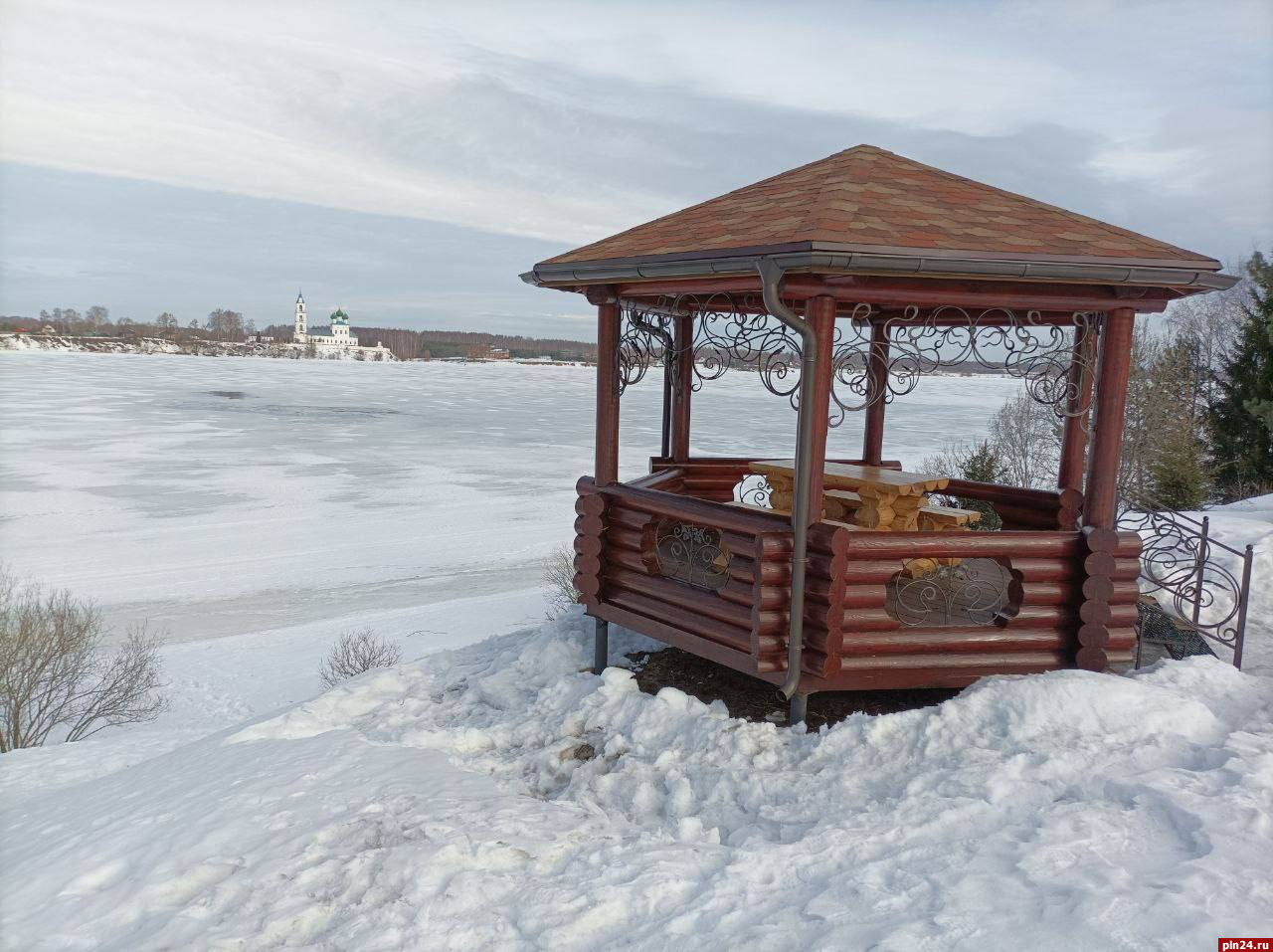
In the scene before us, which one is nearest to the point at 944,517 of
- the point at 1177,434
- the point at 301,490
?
the point at 1177,434

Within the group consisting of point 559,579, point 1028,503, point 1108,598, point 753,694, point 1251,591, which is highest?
point 1028,503

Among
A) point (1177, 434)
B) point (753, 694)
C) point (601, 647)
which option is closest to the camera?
point (753, 694)

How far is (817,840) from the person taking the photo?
356 cm

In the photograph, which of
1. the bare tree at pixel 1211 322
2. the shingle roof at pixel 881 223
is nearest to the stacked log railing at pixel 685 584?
the shingle roof at pixel 881 223

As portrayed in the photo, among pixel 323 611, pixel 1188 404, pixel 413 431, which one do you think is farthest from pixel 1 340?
pixel 1188 404

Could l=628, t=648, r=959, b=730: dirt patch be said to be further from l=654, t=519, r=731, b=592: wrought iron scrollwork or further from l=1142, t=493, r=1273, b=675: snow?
l=1142, t=493, r=1273, b=675: snow

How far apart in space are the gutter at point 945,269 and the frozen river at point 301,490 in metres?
14.2

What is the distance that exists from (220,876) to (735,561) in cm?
291

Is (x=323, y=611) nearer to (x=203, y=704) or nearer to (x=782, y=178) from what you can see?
(x=203, y=704)

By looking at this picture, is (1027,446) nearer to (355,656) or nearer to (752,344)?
(355,656)

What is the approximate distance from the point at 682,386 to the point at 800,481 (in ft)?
8.75

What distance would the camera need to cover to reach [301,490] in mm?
27953

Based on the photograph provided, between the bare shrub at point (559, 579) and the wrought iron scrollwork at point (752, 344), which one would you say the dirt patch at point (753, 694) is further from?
the bare shrub at point (559, 579)

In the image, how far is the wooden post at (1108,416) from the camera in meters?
4.71
